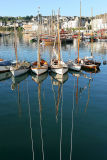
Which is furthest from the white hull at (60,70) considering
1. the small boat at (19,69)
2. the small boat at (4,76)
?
the small boat at (4,76)

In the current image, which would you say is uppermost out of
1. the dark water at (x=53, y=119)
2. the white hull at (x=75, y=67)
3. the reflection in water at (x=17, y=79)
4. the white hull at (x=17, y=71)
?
the white hull at (x=75, y=67)

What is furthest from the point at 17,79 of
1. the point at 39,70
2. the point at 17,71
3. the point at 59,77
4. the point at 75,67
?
the point at 75,67

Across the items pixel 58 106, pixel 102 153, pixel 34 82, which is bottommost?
pixel 102 153

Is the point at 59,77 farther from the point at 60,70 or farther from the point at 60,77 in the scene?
the point at 60,70

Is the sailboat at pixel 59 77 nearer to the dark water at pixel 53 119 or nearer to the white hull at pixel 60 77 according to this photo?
the white hull at pixel 60 77

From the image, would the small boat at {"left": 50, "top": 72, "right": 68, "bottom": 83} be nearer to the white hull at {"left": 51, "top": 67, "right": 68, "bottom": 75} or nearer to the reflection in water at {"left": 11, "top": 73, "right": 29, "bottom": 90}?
the white hull at {"left": 51, "top": 67, "right": 68, "bottom": 75}

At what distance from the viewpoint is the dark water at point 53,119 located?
15.7m

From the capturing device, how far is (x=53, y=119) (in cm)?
2153

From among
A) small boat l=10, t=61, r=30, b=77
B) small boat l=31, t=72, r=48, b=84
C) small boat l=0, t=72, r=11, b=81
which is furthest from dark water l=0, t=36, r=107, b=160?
small boat l=10, t=61, r=30, b=77

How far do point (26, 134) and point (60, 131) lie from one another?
376 centimetres

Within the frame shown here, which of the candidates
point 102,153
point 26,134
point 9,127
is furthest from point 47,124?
point 102,153

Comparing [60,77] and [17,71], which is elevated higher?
[17,71]

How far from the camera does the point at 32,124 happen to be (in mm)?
20344

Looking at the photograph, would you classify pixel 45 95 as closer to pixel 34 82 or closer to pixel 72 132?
pixel 34 82
